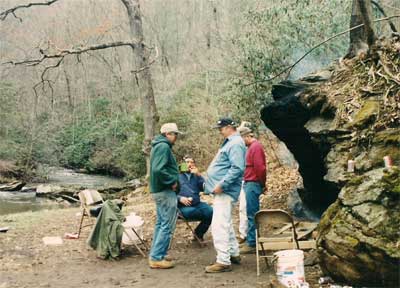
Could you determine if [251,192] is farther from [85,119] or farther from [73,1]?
[73,1]

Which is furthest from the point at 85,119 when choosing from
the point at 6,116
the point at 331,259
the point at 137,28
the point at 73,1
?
the point at 331,259

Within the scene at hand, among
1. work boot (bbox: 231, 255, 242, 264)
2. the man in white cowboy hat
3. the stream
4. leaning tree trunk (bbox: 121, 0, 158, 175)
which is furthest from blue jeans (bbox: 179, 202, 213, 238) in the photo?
the stream

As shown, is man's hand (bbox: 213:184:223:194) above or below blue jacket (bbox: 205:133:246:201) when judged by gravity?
below

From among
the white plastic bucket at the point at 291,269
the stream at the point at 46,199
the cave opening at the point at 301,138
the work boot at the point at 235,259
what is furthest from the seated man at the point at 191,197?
the stream at the point at 46,199

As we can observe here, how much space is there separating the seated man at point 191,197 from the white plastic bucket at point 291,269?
2.53 m

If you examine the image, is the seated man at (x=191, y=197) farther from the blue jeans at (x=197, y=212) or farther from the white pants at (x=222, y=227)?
the white pants at (x=222, y=227)

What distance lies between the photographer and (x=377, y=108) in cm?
772

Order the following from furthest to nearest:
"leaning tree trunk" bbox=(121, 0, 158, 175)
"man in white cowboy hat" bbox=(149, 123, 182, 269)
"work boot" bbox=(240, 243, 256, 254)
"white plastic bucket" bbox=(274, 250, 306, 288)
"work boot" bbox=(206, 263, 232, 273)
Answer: "leaning tree trunk" bbox=(121, 0, 158, 175)
"work boot" bbox=(240, 243, 256, 254)
"man in white cowboy hat" bbox=(149, 123, 182, 269)
"work boot" bbox=(206, 263, 232, 273)
"white plastic bucket" bbox=(274, 250, 306, 288)

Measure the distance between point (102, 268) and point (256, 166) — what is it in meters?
2.60

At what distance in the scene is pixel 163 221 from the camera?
7.45 m

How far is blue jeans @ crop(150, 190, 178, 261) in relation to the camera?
7.43 meters

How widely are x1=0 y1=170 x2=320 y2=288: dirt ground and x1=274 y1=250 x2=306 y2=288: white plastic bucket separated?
289 mm

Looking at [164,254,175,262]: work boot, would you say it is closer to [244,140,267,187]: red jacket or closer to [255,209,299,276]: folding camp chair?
[255,209,299,276]: folding camp chair

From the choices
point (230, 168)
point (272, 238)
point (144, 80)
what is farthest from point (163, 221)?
point (144, 80)
